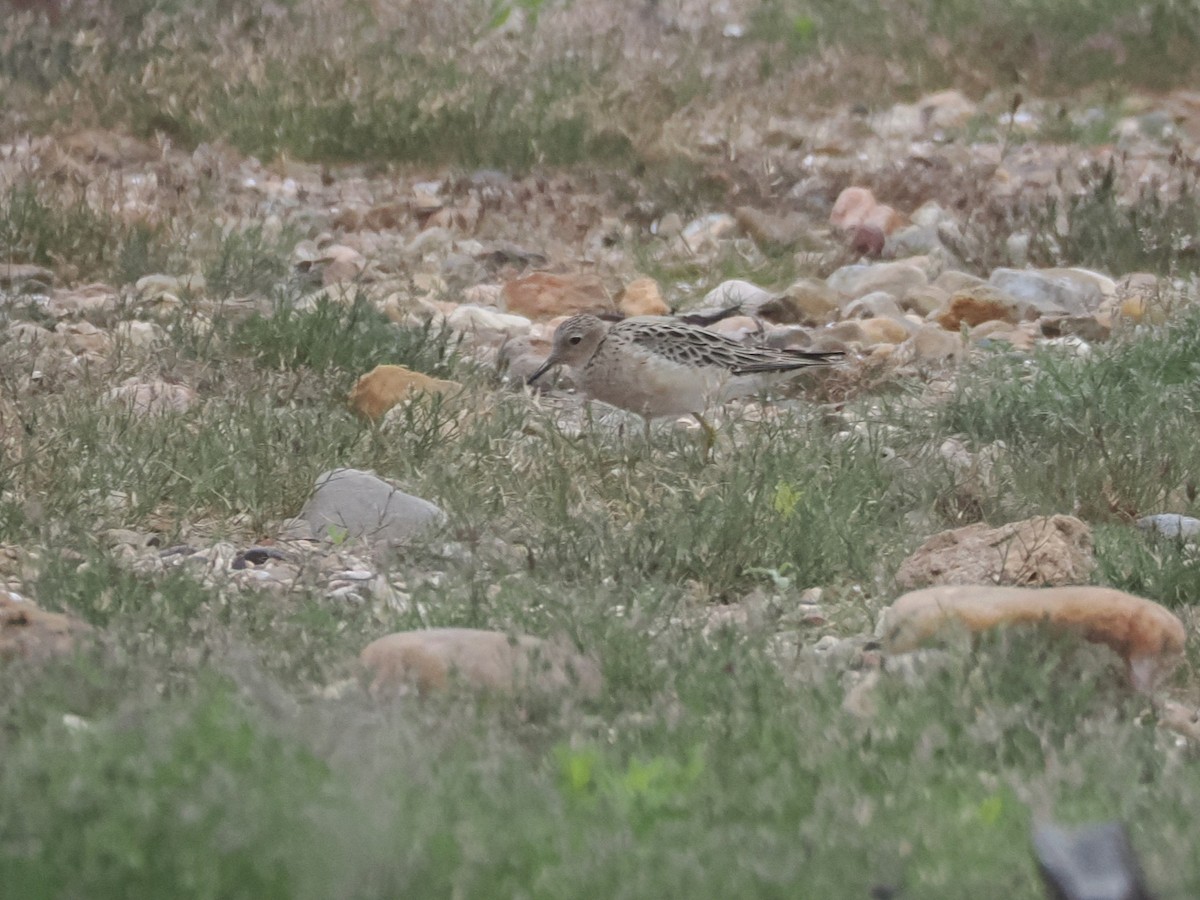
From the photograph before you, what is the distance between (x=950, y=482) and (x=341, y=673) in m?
2.25

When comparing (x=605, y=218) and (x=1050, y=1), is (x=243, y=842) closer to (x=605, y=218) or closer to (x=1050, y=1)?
(x=605, y=218)

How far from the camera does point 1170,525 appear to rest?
491 centimetres

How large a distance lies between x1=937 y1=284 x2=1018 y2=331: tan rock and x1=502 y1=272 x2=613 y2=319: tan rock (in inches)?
56.3

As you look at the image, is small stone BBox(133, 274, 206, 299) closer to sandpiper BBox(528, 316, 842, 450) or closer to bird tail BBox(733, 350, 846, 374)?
sandpiper BBox(528, 316, 842, 450)

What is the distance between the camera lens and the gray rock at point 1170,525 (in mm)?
4836

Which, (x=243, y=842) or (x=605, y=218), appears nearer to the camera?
(x=243, y=842)

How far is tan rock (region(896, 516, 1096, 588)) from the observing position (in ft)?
14.2

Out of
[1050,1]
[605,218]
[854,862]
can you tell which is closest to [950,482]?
[854,862]

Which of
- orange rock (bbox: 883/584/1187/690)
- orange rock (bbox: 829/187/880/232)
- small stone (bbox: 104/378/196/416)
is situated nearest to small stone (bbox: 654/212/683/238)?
orange rock (bbox: 829/187/880/232)

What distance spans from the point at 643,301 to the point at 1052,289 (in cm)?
175

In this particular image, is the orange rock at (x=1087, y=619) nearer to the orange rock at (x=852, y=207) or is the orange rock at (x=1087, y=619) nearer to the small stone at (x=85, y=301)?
the small stone at (x=85, y=301)

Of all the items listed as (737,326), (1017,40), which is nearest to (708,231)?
(737,326)

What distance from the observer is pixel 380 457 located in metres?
5.35

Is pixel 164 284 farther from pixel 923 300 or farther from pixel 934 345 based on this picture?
pixel 923 300
